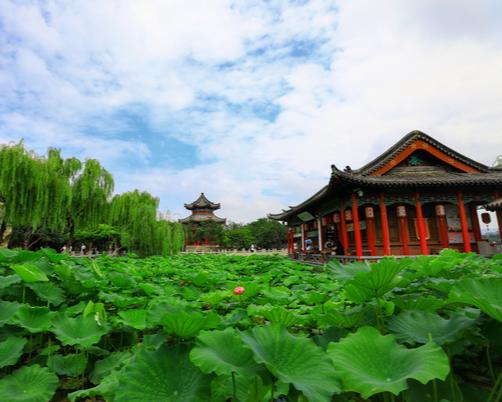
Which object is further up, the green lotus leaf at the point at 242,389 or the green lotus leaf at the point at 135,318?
the green lotus leaf at the point at 135,318

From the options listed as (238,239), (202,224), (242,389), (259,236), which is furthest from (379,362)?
(259,236)

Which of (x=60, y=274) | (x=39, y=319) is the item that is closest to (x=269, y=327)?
(x=39, y=319)

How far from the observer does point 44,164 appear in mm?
12586

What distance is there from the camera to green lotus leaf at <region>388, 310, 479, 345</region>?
0.99 meters

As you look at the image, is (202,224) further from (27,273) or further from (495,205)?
(27,273)

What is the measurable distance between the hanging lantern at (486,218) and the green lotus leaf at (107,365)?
1336 centimetres

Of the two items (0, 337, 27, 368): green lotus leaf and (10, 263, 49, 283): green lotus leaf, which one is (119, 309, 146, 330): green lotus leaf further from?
(10, 263, 49, 283): green lotus leaf

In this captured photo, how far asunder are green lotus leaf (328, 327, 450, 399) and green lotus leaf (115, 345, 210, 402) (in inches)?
15.5

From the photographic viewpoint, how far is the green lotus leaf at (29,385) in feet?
3.86

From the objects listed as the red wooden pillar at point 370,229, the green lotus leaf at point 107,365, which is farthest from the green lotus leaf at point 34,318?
the red wooden pillar at point 370,229

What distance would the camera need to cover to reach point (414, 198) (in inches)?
406

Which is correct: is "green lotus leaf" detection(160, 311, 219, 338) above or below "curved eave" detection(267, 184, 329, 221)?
below

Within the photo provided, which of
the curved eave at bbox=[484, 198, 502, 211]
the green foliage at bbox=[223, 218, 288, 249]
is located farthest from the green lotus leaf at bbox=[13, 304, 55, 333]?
the green foliage at bbox=[223, 218, 288, 249]

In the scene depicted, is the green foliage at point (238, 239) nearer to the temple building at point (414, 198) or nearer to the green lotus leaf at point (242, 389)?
the temple building at point (414, 198)
